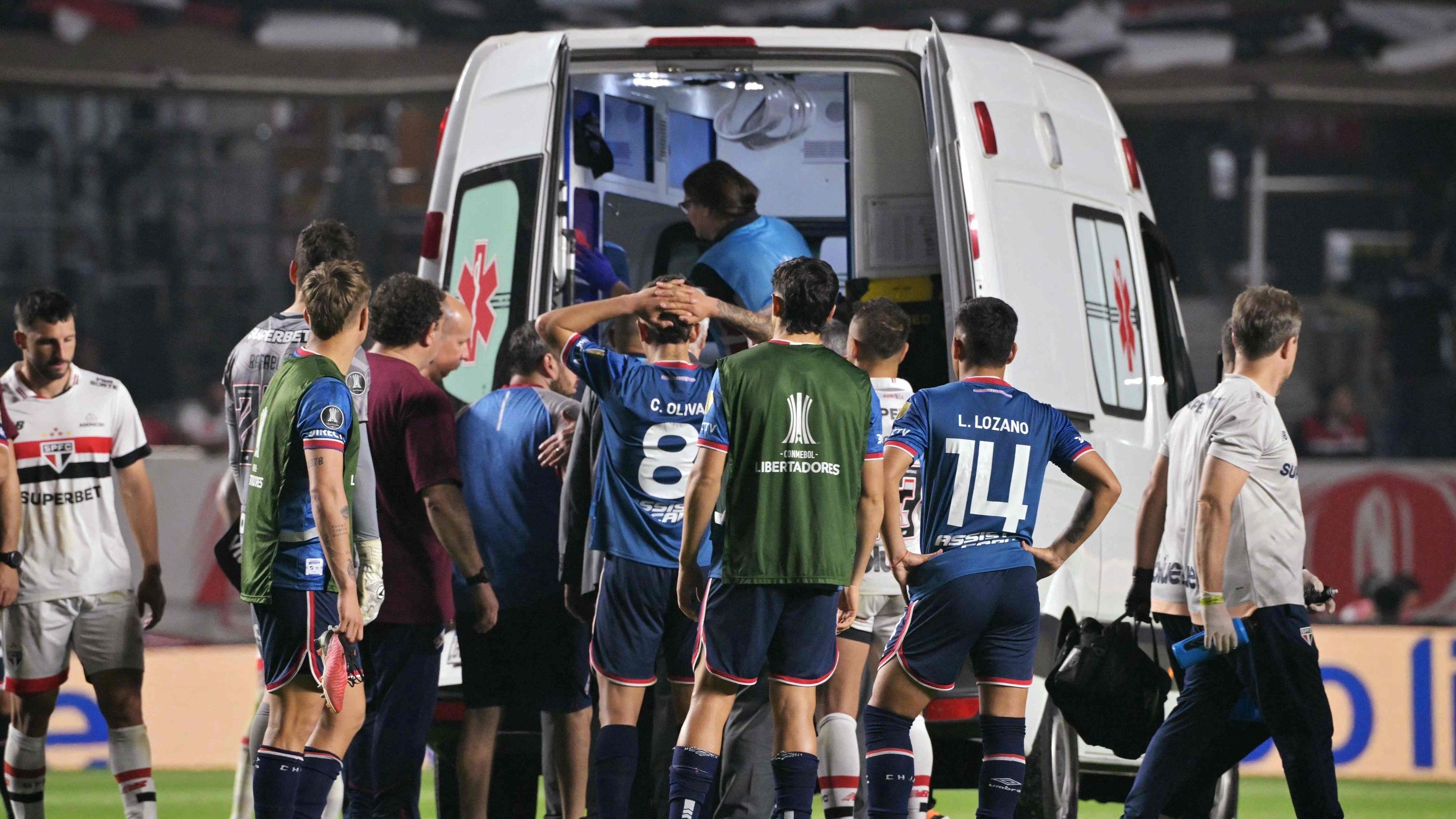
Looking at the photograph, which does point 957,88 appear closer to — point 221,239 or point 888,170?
point 888,170

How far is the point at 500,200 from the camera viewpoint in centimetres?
590

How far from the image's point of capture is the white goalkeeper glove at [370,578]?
16.1 feet

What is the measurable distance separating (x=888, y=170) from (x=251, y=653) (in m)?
4.87

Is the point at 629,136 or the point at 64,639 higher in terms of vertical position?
the point at 629,136

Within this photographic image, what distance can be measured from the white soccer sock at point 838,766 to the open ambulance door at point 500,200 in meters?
1.60

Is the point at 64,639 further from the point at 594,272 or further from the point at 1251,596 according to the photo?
the point at 1251,596

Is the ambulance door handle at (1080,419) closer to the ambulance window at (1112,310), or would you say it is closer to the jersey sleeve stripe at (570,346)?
the ambulance window at (1112,310)

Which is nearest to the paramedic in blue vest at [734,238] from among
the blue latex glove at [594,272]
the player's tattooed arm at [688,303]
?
the blue latex glove at [594,272]

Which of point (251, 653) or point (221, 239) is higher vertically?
point (221, 239)

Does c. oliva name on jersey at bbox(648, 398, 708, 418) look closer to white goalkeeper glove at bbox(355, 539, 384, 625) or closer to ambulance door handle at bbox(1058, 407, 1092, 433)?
white goalkeeper glove at bbox(355, 539, 384, 625)

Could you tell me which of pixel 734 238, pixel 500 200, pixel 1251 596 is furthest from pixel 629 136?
pixel 1251 596

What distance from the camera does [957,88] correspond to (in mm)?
5703

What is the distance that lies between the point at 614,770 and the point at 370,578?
2.88ft

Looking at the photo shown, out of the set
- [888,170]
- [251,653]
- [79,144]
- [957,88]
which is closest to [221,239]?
[79,144]
